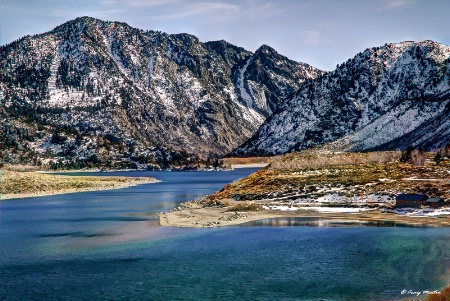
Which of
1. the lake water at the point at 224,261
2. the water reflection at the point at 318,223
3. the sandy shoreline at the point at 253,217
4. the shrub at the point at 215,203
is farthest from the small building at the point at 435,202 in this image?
the shrub at the point at 215,203

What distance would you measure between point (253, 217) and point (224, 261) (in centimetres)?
3844

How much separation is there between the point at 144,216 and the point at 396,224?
4708 centimetres

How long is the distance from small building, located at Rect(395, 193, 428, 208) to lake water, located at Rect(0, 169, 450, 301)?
1755 cm

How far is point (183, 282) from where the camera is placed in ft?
160

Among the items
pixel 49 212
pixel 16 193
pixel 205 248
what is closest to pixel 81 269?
pixel 205 248

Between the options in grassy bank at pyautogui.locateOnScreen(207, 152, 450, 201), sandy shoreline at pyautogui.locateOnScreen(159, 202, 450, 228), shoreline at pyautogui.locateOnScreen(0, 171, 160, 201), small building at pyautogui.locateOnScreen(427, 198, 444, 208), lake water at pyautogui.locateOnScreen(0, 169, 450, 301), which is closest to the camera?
lake water at pyautogui.locateOnScreen(0, 169, 450, 301)

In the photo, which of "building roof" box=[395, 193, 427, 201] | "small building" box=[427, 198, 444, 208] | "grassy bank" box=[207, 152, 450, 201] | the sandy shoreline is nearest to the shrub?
"grassy bank" box=[207, 152, 450, 201]

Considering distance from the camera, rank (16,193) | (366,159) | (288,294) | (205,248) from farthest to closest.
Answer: (366,159) < (16,193) < (205,248) < (288,294)

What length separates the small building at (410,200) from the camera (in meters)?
96.3

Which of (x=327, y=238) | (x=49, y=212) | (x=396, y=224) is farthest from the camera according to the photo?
(x=49, y=212)

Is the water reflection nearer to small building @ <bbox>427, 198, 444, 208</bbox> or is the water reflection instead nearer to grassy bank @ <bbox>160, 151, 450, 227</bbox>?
grassy bank @ <bbox>160, 151, 450, 227</bbox>

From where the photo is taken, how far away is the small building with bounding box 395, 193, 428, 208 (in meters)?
96.3

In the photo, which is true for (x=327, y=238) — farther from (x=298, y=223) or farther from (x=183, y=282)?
(x=183, y=282)

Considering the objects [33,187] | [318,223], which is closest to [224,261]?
[318,223]
